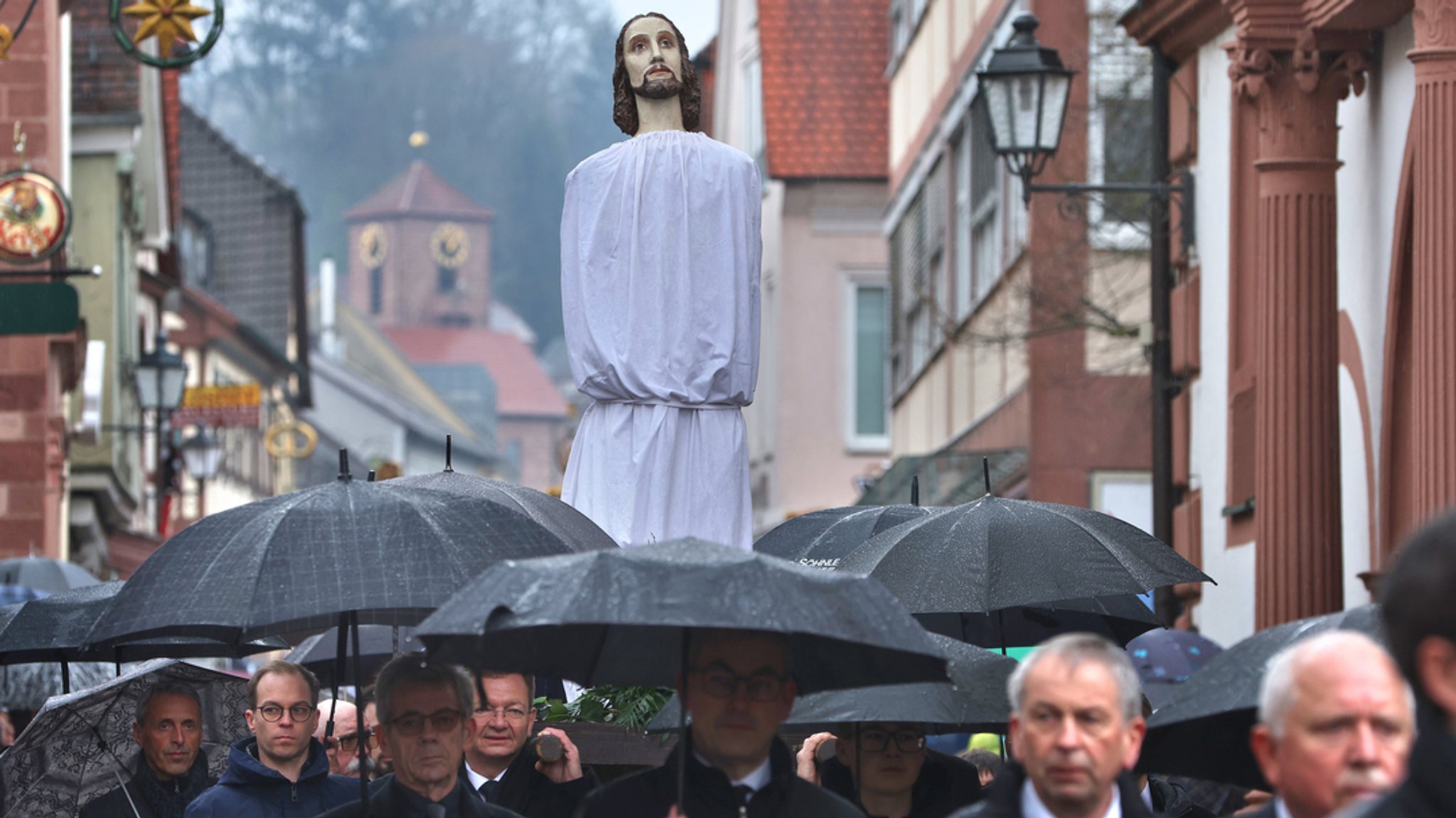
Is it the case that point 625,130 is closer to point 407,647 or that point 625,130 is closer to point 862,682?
point 407,647

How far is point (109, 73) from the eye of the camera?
3225 cm

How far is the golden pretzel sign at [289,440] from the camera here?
48750 mm

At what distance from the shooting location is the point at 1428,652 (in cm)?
420

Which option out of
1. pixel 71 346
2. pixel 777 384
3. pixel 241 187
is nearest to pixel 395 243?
pixel 241 187

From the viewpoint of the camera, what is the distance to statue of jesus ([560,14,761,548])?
9.14m

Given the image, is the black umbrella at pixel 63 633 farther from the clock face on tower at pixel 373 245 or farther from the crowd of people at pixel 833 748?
the clock face on tower at pixel 373 245

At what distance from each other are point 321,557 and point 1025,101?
363 inches

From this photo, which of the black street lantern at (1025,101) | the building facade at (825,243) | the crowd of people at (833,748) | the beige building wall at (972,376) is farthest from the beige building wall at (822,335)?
the crowd of people at (833,748)

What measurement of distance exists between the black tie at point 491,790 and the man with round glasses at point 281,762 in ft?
1.61

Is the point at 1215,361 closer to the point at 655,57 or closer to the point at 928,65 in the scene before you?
the point at 655,57

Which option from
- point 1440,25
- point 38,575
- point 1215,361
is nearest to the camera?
point 1440,25

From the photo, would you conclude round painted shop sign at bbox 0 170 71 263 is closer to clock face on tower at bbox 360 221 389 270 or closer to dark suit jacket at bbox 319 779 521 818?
dark suit jacket at bbox 319 779 521 818

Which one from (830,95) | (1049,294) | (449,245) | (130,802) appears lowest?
(130,802)

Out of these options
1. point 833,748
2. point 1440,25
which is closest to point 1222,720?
point 833,748
